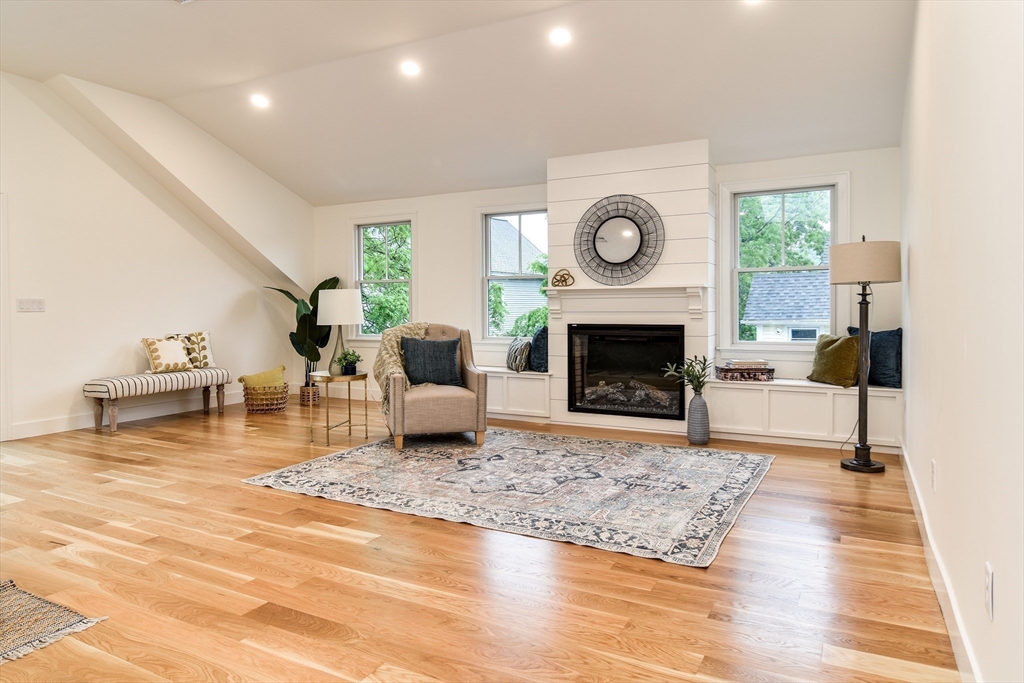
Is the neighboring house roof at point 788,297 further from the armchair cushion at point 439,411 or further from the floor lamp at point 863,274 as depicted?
the armchair cushion at point 439,411

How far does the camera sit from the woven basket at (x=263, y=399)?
21.2 feet

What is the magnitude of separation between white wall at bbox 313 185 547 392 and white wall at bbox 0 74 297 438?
198 cm

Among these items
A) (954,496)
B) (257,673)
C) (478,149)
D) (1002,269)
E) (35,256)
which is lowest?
(257,673)

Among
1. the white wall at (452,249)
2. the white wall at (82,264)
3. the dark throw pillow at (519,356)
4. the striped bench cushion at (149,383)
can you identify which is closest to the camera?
the white wall at (82,264)

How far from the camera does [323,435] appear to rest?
5.43m

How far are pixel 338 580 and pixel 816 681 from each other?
169 centimetres

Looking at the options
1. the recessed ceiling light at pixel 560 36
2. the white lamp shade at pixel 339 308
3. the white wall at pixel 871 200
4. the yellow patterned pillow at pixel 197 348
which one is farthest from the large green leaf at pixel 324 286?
the white wall at pixel 871 200

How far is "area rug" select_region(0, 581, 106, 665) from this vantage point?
6.59 ft

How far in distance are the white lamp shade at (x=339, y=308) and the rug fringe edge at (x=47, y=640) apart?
3.37m

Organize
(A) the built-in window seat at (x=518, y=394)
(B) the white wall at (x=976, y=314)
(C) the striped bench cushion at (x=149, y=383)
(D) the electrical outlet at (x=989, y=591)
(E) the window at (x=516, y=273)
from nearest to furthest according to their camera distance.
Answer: (B) the white wall at (x=976, y=314)
(D) the electrical outlet at (x=989, y=591)
(C) the striped bench cushion at (x=149, y=383)
(A) the built-in window seat at (x=518, y=394)
(E) the window at (x=516, y=273)

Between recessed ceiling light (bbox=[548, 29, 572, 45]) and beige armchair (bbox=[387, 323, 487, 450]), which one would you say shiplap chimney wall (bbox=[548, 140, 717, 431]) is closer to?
beige armchair (bbox=[387, 323, 487, 450])

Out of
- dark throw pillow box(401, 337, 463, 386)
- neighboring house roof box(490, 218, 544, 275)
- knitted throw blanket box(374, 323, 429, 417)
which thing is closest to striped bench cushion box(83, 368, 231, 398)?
knitted throw blanket box(374, 323, 429, 417)

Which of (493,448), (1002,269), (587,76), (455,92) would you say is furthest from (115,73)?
(1002,269)

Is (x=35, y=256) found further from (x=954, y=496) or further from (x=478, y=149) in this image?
(x=954, y=496)
